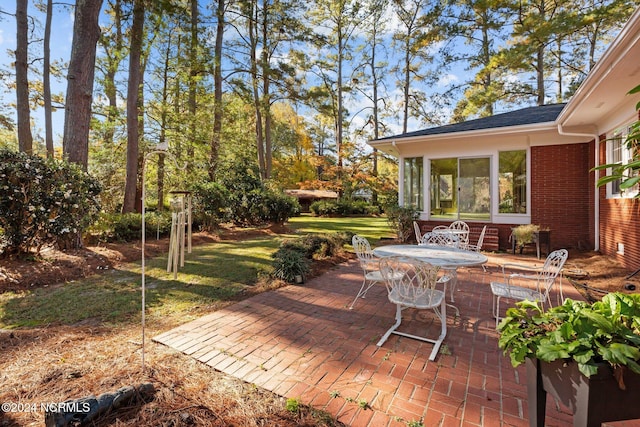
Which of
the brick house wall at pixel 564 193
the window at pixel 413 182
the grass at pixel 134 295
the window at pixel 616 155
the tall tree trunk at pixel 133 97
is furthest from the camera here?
the window at pixel 413 182

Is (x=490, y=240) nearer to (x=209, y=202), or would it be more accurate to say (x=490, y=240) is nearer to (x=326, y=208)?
(x=209, y=202)

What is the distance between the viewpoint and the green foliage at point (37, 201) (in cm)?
514

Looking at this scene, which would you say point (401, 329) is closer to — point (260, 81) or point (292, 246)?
point (292, 246)

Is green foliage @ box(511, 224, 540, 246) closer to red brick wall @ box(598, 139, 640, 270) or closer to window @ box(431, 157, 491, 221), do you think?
red brick wall @ box(598, 139, 640, 270)

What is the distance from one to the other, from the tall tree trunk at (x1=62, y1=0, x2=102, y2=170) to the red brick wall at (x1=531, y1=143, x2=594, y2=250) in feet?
36.2

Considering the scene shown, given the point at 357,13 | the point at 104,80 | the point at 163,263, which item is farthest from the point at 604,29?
the point at 104,80

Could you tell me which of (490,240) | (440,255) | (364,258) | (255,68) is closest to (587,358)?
(440,255)

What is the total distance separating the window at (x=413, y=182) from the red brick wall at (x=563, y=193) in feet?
9.61

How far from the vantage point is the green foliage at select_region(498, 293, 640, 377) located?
120 cm

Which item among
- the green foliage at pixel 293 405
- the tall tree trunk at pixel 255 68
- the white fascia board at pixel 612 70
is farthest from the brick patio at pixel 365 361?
the tall tree trunk at pixel 255 68

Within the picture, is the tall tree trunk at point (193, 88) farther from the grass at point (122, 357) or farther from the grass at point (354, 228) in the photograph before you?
the grass at point (122, 357)

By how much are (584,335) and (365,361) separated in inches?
67.2

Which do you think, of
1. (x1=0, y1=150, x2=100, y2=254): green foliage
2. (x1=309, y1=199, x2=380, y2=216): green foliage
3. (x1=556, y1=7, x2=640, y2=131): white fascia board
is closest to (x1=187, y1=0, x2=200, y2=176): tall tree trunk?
(x1=0, y1=150, x2=100, y2=254): green foliage

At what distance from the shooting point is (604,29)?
13.8 meters
